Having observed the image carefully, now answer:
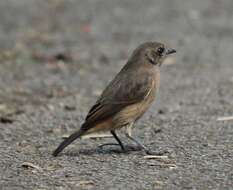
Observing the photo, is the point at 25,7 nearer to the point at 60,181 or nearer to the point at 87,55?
the point at 87,55

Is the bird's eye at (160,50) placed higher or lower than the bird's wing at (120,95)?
higher

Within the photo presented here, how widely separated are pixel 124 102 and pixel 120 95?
0.09 meters

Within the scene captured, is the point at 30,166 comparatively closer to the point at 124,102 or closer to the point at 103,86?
the point at 124,102

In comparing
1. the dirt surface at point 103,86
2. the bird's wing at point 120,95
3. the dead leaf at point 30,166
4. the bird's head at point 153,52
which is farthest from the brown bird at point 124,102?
the dead leaf at point 30,166

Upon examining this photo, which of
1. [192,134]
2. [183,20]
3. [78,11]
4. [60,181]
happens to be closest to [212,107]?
[192,134]

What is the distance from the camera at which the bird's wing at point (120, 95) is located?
8125 millimetres

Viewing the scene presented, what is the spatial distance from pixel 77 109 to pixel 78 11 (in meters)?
8.20

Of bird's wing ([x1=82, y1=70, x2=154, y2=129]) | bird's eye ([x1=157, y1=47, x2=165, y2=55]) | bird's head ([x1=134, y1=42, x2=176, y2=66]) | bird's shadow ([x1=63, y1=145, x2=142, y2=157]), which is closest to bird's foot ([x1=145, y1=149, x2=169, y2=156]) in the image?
bird's shadow ([x1=63, y1=145, x2=142, y2=157])

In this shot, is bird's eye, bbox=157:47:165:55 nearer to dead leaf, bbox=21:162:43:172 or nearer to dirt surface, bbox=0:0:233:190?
dirt surface, bbox=0:0:233:190

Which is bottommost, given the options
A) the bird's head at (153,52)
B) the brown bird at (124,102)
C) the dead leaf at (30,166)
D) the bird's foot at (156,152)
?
the bird's foot at (156,152)

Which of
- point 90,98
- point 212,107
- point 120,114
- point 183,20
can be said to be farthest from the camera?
point 183,20

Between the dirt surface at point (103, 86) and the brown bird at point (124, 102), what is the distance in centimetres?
28

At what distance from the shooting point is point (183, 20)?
18125 millimetres

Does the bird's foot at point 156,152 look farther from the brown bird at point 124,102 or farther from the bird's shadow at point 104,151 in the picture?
the bird's shadow at point 104,151
